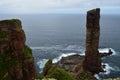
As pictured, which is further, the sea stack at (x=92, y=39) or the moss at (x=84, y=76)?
the sea stack at (x=92, y=39)

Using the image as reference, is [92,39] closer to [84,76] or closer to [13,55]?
[84,76]

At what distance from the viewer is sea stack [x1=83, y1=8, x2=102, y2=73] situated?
310 ft

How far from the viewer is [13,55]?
47625mm

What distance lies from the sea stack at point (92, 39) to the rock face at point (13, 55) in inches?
1855

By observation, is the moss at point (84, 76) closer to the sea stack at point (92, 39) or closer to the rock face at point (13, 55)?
the sea stack at point (92, 39)

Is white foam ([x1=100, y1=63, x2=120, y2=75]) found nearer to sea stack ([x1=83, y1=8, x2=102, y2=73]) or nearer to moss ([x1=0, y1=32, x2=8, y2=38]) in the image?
sea stack ([x1=83, y1=8, x2=102, y2=73])

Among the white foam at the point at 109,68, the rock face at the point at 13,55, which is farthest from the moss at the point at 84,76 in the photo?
the rock face at the point at 13,55

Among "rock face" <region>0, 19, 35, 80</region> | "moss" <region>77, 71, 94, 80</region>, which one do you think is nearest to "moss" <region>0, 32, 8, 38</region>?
"rock face" <region>0, 19, 35, 80</region>

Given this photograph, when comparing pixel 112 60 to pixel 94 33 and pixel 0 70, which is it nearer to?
pixel 94 33

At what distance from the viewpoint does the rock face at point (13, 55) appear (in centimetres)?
4616

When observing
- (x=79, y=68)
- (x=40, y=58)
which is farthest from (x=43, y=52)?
(x=79, y=68)

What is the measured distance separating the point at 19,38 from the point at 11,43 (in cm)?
180

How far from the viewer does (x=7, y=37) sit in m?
47.2

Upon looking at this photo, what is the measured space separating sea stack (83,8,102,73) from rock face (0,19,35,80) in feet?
155
